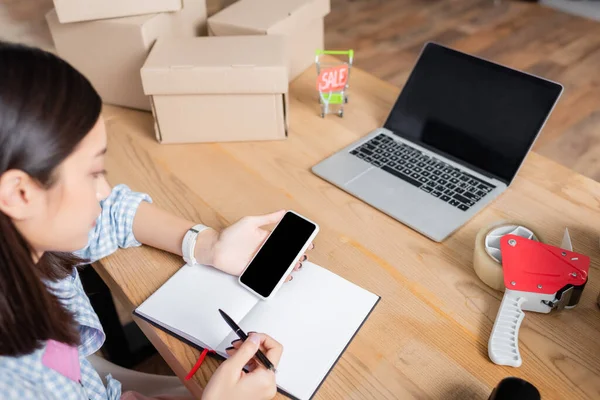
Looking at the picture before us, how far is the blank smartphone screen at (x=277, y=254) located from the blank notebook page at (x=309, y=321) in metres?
0.02

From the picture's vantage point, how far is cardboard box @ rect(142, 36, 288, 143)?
1.03 m

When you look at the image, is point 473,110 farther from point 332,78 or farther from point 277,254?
point 277,254

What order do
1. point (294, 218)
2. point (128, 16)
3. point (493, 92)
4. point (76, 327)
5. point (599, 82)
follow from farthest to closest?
point (599, 82)
point (128, 16)
point (493, 92)
point (294, 218)
point (76, 327)

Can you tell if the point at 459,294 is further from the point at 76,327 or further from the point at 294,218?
the point at 76,327

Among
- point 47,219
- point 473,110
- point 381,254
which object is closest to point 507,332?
point 381,254

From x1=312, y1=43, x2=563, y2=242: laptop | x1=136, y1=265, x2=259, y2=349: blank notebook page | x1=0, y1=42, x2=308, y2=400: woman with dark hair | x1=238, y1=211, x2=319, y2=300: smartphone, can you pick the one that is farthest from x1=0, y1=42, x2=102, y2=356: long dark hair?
x1=312, y1=43, x2=563, y2=242: laptop

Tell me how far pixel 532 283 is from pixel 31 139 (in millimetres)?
654

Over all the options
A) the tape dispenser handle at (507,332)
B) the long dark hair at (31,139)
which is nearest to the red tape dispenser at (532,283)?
the tape dispenser handle at (507,332)

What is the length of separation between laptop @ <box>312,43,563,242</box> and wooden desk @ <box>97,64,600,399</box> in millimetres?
34

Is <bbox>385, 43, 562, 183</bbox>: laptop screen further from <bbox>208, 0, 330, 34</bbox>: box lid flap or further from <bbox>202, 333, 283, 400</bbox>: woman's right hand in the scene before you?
<bbox>202, 333, 283, 400</bbox>: woman's right hand

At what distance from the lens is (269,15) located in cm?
122

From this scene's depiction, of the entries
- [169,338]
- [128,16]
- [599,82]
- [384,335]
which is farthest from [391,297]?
[599,82]

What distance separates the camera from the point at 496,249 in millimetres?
799

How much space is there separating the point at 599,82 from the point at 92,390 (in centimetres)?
256
